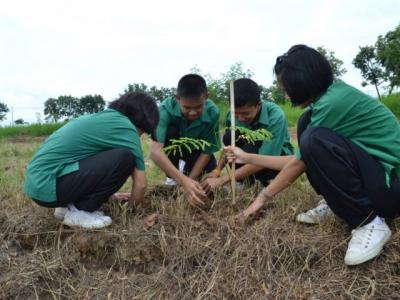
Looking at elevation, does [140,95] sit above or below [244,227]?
above

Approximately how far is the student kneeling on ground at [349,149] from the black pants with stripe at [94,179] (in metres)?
1.07

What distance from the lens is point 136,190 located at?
2789 mm

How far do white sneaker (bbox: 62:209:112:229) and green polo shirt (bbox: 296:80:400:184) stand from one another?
53.8 inches

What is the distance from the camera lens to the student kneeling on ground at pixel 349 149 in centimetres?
209

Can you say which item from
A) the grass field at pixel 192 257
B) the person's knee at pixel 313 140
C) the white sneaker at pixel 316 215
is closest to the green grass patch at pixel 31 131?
the grass field at pixel 192 257

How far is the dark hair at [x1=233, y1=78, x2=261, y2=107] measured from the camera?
3080 mm

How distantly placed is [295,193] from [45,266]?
1.64 metres

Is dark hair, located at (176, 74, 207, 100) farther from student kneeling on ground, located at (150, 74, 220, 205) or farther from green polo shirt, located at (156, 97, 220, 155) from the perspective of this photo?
green polo shirt, located at (156, 97, 220, 155)

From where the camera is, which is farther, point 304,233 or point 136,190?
point 136,190

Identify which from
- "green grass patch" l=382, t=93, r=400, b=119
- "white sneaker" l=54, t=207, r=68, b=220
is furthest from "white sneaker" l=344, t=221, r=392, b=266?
"green grass patch" l=382, t=93, r=400, b=119

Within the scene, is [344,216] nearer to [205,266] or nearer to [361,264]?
[361,264]

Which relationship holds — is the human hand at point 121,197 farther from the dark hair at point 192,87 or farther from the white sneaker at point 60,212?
the dark hair at point 192,87

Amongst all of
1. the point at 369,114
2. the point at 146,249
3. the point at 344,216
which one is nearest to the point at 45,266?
the point at 146,249

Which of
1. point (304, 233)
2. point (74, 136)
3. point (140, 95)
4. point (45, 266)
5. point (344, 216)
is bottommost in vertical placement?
point (45, 266)
